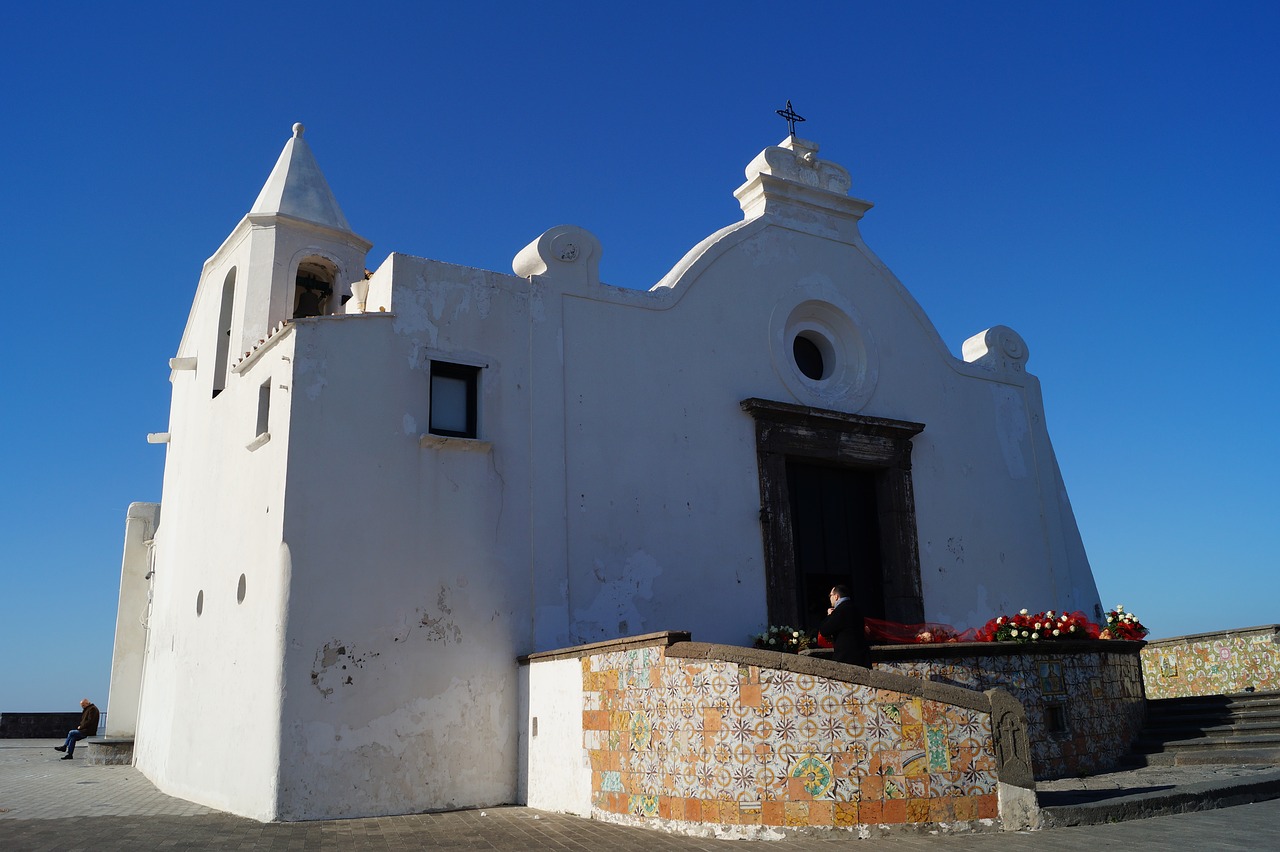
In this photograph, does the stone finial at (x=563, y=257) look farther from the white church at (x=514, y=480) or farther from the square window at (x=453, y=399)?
the square window at (x=453, y=399)

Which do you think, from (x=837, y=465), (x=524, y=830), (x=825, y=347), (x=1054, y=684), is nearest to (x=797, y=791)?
(x=524, y=830)

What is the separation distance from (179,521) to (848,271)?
36.5ft

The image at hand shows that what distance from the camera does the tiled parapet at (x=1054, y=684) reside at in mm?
10633

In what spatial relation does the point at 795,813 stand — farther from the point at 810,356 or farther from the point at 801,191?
the point at 801,191

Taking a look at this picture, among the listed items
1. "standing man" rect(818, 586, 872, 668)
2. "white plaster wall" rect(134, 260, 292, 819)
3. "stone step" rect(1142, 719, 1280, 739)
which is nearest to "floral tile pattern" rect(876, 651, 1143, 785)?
"stone step" rect(1142, 719, 1280, 739)

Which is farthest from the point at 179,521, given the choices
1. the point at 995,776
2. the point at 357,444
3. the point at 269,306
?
the point at 995,776

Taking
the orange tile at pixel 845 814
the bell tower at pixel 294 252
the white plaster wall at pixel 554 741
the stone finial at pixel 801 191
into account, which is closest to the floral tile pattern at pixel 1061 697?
the orange tile at pixel 845 814

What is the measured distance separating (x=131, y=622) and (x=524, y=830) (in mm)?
15234

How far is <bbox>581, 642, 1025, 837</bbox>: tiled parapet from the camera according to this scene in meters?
7.97

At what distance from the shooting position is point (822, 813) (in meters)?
7.91

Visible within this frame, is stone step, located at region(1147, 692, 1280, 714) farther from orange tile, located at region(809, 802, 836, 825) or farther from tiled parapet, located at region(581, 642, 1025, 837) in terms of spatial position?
orange tile, located at region(809, 802, 836, 825)

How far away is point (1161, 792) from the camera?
873cm

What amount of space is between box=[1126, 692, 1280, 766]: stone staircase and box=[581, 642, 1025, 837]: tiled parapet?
4.67 metres

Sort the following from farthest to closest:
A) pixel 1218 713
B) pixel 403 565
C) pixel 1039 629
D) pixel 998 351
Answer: pixel 998 351, pixel 1218 713, pixel 1039 629, pixel 403 565
